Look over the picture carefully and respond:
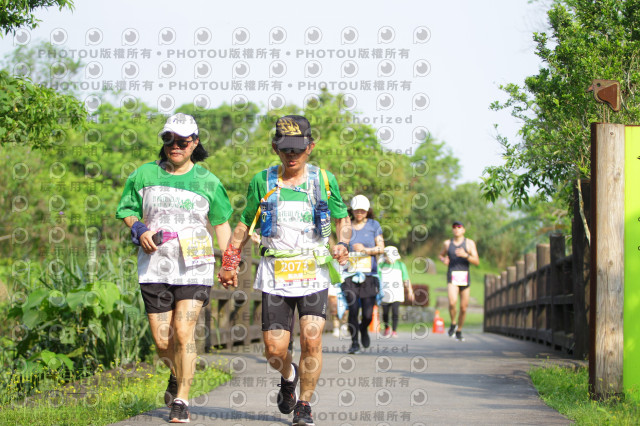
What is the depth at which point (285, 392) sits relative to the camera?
5.96m

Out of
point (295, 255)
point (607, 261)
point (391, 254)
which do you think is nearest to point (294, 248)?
point (295, 255)

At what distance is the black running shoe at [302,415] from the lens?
5.51 meters

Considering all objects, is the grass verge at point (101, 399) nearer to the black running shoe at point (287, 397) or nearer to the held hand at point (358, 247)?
the black running shoe at point (287, 397)

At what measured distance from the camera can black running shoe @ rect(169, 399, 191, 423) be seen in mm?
5746

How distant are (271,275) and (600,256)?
8.43ft

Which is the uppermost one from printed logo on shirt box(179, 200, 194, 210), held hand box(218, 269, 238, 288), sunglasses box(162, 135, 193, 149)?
sunglasses box(162, 135, 193, 149)

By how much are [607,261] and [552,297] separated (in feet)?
20.7

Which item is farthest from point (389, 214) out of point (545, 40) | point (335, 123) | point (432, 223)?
point (432, 223)

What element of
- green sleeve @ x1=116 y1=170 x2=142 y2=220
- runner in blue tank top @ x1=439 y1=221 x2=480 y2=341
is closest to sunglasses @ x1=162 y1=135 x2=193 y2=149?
green sleeve @ x1=116 y1=170 x2=142 y2=220

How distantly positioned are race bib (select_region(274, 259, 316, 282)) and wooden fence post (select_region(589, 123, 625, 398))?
2.33 metres

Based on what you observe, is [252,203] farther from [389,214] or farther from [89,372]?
[389,214]

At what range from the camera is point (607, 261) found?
670 centimetres

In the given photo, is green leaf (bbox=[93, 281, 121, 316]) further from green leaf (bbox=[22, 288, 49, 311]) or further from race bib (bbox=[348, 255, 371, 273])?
race bib (bbox=[348, 255, 371, 273])

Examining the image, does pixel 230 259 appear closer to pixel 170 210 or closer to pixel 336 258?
pixel 170 210
